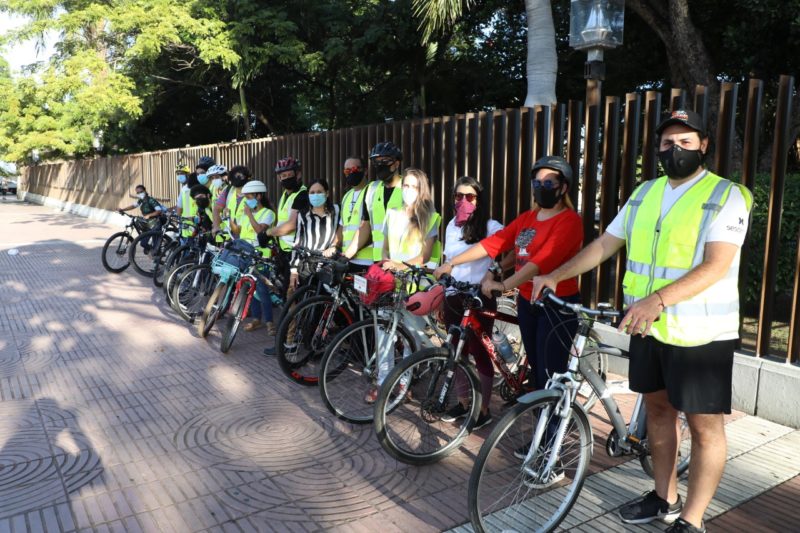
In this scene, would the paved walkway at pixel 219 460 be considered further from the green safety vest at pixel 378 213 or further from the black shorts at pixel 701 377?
the green safety vest at pixel 378 213

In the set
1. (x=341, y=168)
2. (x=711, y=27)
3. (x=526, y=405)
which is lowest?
(x=526, y=405)

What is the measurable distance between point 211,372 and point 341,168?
4391 mm

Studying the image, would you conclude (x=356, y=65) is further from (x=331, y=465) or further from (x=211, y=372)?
(x=331, y=465)

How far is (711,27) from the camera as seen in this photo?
438 inches

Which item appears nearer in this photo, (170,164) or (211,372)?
(211,372)

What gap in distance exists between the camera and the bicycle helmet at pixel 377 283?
4.29 metres

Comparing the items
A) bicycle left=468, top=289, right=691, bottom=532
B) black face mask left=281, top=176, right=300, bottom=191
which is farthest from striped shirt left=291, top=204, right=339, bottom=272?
bicycle left=468, top=289, right=691, bottom=532

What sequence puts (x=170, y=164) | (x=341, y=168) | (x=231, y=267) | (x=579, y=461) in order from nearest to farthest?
(x=579, y=461) < (x=231, y=267) < (x=341, y=168) < (x=170, y=164)

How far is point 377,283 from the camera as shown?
429cm

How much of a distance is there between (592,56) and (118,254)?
852 centimetres

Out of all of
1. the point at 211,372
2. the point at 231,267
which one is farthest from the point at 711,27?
the point at 211,372

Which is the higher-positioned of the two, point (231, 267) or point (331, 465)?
point (231, 267)

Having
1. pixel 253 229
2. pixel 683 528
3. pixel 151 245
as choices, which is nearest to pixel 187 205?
pixel 151 245

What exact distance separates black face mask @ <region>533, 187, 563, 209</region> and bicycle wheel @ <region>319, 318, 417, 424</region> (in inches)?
55.1
